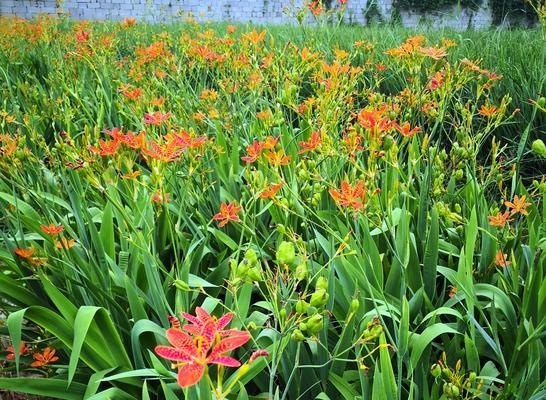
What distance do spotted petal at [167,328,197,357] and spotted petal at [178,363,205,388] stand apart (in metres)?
0.02

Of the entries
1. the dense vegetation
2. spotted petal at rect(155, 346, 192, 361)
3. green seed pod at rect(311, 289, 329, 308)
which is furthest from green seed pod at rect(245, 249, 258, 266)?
spotted petal at rect(155, 346, 192, 361)

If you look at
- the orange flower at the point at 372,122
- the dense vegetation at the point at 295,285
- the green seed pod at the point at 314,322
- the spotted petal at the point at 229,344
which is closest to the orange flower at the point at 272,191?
the dense vegetation at the point at 295,285

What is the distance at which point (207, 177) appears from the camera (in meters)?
1.86

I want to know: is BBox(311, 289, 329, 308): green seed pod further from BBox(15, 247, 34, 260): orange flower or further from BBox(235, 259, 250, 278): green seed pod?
BBox(15, 247, 34, 260): orange flower

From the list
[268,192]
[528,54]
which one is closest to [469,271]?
[268,192]

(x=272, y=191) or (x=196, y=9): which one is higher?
(x=196, y=9)

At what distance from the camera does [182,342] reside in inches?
22.6

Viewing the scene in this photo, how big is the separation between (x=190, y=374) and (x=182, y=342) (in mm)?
57

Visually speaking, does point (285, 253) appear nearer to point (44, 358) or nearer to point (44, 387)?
point (44, 387)

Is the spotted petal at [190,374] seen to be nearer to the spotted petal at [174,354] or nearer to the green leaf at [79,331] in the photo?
the spotted petal at [174,354]

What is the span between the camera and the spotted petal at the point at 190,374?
20.0 inches

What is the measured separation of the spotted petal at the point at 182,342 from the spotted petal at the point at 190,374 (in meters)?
0.02

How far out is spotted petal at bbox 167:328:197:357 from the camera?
1.83 ft

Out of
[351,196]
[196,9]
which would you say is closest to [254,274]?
[351,196]
